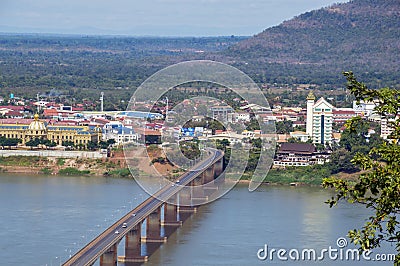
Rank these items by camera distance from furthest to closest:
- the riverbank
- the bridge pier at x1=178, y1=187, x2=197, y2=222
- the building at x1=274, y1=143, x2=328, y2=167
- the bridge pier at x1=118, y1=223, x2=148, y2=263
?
the building at x1=274, y1=143, x2=328, y2=167
the riverbank
the bridge pier at x1=178, y1=187, x2=197, y2=222
the bridge pier at x1=118, y1=223, x2=148, y2=263

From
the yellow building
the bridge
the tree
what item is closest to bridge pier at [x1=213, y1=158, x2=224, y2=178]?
the bridge

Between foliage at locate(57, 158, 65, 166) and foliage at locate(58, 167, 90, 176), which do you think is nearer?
foliage at locate(58, 167, 90, 176)

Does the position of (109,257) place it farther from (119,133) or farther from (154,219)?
(119,133)

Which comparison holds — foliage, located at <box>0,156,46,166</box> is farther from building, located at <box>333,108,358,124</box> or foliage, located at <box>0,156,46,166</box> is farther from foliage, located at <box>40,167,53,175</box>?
building, located at <box>333,108,358,124</box>

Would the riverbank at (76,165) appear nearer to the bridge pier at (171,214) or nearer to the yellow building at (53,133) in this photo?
the yellow building at (53,133)

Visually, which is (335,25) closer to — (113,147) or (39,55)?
(39,55)

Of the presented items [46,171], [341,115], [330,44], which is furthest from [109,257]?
[330,44]

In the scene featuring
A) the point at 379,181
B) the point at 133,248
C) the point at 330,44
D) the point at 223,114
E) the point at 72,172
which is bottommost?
the point at 72,172
